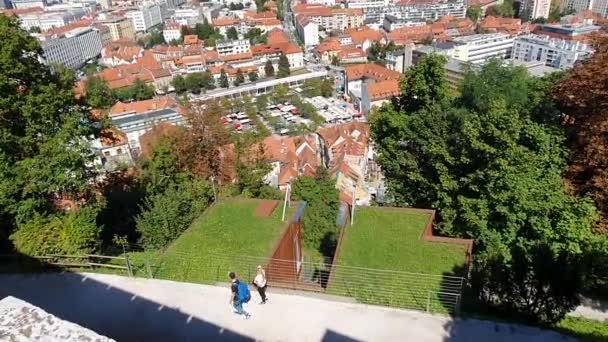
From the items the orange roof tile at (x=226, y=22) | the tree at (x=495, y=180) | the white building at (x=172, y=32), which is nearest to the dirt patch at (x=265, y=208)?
the tree at (x=495, y=180)

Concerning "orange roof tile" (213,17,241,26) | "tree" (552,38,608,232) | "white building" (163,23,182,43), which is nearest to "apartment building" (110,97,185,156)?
"tree" (552,38,608,232)

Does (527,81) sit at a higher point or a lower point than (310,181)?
higher

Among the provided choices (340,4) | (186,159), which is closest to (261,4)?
(340,4)

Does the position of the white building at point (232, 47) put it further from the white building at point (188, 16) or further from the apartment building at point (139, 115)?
the white building at point (188, 16)

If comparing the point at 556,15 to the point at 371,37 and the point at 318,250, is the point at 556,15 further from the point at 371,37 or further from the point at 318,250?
the point at 318,250

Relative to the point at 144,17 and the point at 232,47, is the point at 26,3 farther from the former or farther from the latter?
the point at 232,47

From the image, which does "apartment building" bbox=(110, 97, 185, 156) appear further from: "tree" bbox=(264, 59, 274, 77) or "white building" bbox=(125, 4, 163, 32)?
"white building" bbox=(125, 4, 163, 32)
